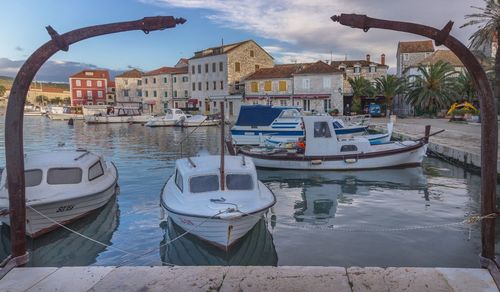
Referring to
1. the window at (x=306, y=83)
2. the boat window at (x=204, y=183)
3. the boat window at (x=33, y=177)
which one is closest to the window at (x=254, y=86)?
the window at (x=306, y=83)

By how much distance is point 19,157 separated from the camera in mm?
6066

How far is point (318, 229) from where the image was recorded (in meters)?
11.9

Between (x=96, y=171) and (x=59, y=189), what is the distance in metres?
2.17

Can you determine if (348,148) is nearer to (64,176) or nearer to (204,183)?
(204,183)

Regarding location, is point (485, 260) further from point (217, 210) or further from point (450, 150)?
point (450, 150)

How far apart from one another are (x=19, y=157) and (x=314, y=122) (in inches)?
632

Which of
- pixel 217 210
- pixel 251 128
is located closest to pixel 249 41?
pixel 251 128

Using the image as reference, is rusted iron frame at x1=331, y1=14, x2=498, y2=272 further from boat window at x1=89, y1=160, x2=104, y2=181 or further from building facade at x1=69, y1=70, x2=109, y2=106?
building facade at x1=69, y1=70, x2=109, y2=106

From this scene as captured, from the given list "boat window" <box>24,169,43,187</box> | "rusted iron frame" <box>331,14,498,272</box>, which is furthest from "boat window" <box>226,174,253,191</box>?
"rusted iron frame" <box>331,14,498,272</box>

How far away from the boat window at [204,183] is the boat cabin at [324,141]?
10738mm

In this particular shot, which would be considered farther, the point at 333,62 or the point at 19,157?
the point at 333,62

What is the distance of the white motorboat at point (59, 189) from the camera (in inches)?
423

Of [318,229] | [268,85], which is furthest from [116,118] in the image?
[318,229]

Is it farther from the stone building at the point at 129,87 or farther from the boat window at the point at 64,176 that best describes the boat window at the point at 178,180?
the stone building at the point at 129,87
